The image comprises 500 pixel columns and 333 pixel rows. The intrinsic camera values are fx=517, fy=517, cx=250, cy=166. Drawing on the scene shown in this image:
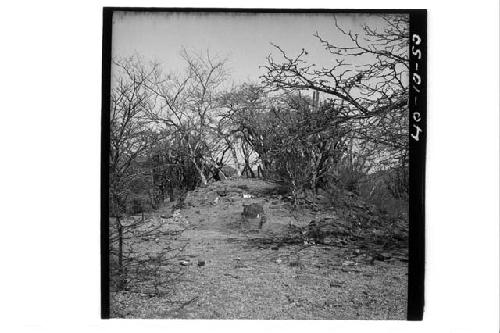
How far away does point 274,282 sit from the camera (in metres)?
3.14

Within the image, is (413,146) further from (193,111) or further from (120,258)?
(120,258)

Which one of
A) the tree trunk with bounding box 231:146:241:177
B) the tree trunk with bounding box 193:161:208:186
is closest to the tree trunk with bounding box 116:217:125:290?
the tree trunk with bounding box 193:161:208:186

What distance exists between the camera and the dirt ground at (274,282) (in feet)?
10.3

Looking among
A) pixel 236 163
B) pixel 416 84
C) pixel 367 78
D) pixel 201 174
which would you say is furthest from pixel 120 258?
pixel 416 84

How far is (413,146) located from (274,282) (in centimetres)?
118

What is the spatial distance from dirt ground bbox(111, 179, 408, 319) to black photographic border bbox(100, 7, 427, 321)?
0.25 feet

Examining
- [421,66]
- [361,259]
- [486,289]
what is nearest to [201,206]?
[361,259]

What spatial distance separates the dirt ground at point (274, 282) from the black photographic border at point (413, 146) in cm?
8

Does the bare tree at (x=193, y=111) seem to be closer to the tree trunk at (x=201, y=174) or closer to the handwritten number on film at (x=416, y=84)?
the tree trunk at (x=201, y=174)

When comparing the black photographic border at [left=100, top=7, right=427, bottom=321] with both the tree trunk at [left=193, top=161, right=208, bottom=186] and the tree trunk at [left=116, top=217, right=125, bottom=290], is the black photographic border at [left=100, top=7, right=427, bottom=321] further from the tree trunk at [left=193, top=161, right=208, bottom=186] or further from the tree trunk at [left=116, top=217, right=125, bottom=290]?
the tree trunk at [left=193, top=161, right=208, bottom=186]

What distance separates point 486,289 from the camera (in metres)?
3.09

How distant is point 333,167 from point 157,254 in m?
1.22
